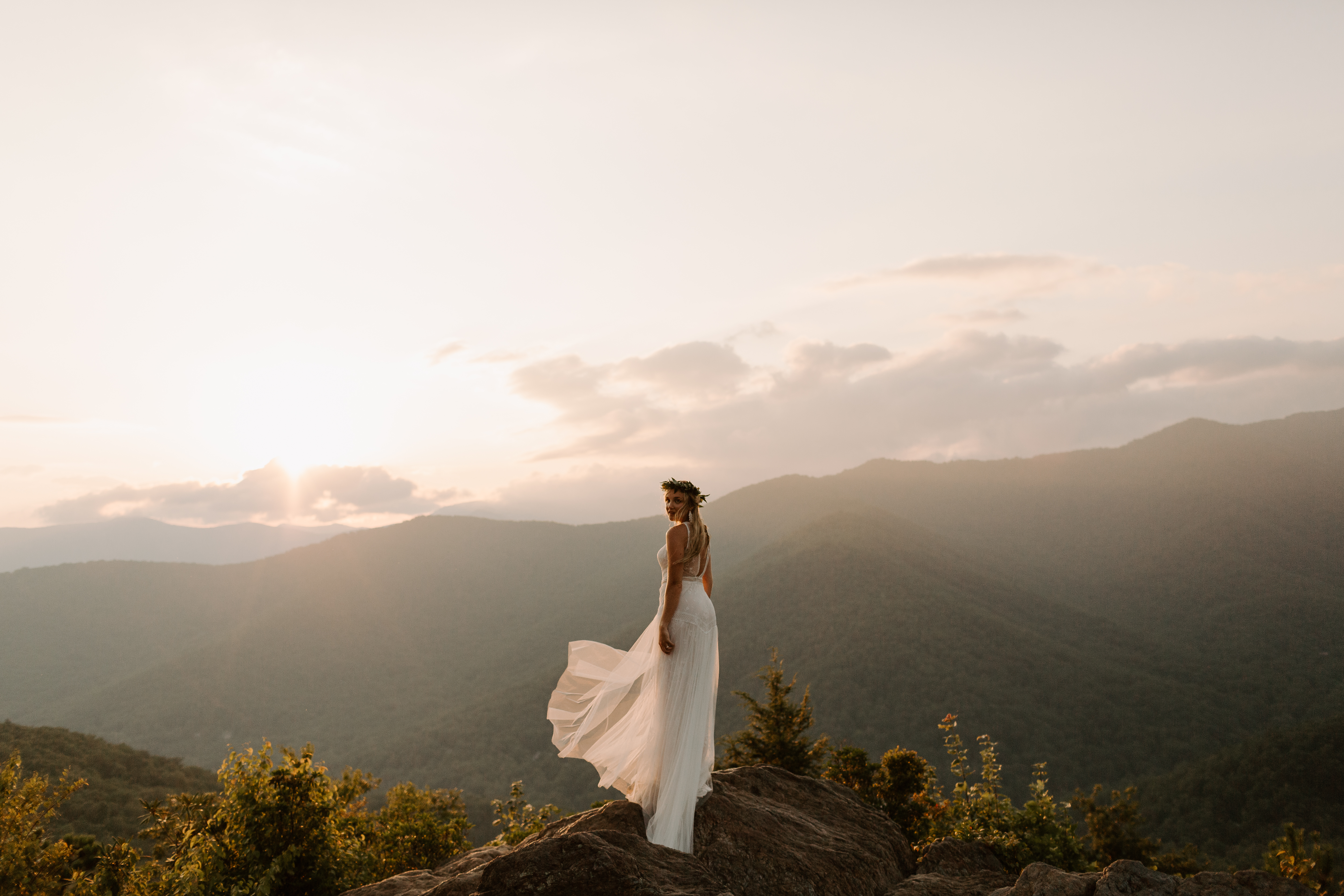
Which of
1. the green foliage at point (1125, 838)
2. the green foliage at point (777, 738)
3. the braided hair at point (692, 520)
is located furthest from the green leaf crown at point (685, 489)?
the green foliage at point (1125, 838)

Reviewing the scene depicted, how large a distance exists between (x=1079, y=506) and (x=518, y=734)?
138610 mm

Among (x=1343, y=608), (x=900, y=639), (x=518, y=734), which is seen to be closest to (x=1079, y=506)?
(x=1343, y=608)

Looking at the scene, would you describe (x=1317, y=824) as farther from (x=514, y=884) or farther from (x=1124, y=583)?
(x=1124, y=583)

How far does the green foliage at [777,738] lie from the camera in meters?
21.4

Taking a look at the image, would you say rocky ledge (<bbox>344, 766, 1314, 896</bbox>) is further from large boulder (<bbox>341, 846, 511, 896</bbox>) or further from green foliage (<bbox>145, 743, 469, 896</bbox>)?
green foliage (<bbox>145, 743, 469, 896</bbox>)

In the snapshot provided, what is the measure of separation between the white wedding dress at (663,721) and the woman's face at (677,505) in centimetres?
10

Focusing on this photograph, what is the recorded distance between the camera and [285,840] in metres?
7.40

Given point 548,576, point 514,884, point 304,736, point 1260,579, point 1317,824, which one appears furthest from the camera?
point 548,576

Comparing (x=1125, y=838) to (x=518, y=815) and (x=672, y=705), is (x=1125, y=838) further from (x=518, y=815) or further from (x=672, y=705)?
(x=672, y=705)

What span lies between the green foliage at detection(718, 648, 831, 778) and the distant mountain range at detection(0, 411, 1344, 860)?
51867mm

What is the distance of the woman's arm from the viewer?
287 inches

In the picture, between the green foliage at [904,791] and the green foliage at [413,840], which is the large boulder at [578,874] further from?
the green foliage at [904,791]

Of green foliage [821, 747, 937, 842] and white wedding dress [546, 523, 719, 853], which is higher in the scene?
white wedding dress [546, 523, 719, 853]

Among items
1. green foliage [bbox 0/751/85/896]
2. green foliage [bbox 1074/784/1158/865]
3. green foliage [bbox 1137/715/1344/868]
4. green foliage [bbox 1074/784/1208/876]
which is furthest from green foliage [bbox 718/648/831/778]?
green foliage [bbox 1137/715/1344/868]
